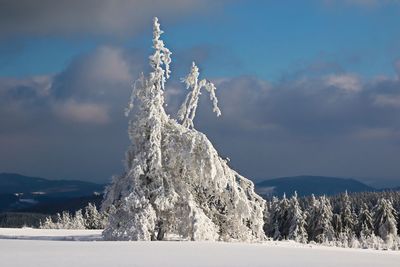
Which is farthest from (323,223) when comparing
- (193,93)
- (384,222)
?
(193,93)

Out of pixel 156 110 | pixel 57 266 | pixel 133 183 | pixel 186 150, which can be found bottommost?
pixel 57 266

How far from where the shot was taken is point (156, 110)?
2284 centimetres

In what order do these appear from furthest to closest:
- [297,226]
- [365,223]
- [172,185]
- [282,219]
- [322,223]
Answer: [282,219]
[365,223]
[322,223]
[297,226]
[172,185]

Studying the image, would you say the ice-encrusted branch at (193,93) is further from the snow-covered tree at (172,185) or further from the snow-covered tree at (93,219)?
the snow-covered tree at (93,219)

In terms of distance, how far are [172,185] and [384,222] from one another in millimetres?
57785

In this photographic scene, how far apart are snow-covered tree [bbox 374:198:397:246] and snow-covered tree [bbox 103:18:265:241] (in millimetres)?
51794

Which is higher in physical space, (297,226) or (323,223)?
(323,223)

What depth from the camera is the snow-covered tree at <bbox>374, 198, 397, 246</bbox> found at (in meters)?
70.7

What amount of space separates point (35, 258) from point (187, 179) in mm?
11278

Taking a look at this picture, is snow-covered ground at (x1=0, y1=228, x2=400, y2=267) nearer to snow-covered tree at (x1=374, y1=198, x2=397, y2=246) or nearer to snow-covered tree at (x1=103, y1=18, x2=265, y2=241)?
snow-covered tree at (x1=103, y1=18, x2=265, y2=241)

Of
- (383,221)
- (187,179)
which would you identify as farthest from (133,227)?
(383,221)

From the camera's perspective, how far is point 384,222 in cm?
7269

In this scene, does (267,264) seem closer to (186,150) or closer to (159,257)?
(159,257)

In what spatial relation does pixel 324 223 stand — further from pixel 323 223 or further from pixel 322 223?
pixel 322 223
